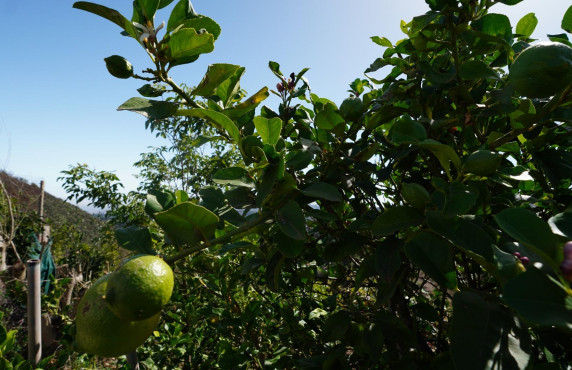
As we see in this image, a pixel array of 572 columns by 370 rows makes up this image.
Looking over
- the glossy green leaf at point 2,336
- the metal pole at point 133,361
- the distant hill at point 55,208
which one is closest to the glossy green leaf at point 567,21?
the metal pole at point 133,361

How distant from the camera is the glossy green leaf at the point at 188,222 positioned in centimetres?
58

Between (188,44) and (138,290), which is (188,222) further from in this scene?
(188,44)

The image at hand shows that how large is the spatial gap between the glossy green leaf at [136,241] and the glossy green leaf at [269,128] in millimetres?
312

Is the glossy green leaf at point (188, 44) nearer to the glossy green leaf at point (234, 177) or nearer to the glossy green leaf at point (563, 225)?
the glossy green leaf at point (234, 177)

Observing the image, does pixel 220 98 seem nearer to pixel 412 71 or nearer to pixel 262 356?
pixel 412 71

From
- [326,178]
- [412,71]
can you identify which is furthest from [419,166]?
[326,178]

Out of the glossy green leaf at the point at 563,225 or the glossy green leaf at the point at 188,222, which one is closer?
the glossy green leaf at the point at 563,225

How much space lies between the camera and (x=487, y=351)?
47 cm

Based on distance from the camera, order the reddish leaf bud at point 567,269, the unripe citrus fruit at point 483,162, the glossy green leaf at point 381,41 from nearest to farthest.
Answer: the reddish leaf bud at point 567,269 < the unripe citrus fruit at point 483,162 < the glossy green leaf at point 381,41

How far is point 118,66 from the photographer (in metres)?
0.67

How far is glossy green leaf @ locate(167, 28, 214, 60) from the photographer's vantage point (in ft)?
2.10

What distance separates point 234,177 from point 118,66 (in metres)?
0.31

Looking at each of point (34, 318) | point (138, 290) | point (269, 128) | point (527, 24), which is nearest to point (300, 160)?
point (269, 128)

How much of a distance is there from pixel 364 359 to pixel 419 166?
0.65 m
